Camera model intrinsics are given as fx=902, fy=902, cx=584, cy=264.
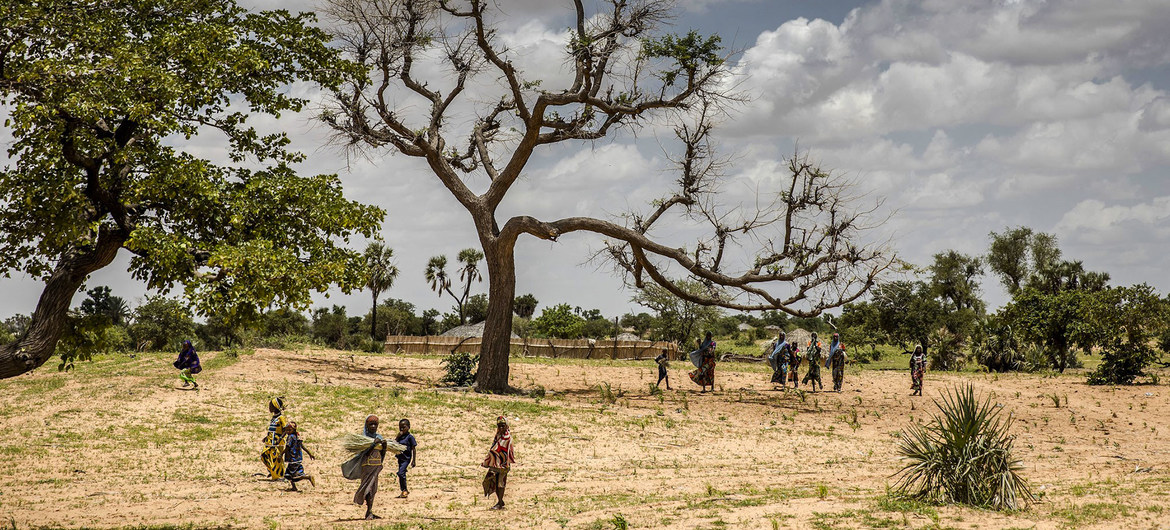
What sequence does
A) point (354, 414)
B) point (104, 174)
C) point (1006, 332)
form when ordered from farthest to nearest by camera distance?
1. point (1006, 332)
2. point (354, 414)
3. point (104, 174)

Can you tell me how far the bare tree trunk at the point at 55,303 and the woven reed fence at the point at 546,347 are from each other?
29.2 m

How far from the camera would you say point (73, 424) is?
17.9 metres

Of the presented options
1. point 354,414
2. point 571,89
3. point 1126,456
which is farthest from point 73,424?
point 1126,456

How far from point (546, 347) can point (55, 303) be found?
106 ft

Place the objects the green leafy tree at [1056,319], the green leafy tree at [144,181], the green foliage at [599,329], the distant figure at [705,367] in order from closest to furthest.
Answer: the green leafy tree at [144,181]
the distant figure at [705,367]
the green leafy tree at [1056,319]
the green foliage at [599,329]

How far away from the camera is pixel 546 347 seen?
1640 inches

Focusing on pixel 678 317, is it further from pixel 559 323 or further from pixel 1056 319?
pixel 1056 319

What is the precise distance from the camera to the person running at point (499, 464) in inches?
477

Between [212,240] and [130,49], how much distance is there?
87.1 inches

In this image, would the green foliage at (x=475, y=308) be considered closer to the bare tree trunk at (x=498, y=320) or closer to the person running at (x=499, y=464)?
the bare tree trunk at (x=498, y=320)

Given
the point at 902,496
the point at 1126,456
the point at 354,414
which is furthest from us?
the point at 354,414

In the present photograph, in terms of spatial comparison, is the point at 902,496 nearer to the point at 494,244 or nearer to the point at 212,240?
the point at 212,240

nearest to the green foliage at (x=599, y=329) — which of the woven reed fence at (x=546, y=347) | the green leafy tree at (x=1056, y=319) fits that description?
the woven reed fence at (x=546, y=347)

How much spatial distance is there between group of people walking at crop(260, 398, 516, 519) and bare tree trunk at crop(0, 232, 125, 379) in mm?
3592
